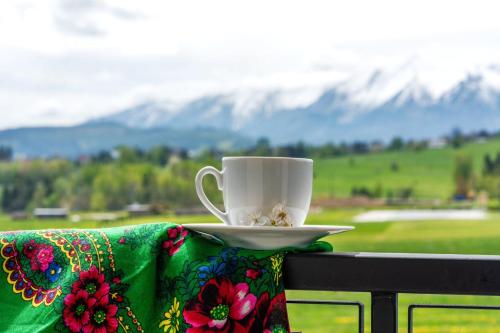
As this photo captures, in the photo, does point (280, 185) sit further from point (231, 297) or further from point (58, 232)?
point (58, 232)

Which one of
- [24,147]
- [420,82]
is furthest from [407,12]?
[24,147]

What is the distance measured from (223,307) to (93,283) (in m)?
0.13

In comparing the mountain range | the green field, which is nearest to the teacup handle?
the green field

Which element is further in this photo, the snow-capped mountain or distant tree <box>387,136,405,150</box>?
the snow-capped mountain

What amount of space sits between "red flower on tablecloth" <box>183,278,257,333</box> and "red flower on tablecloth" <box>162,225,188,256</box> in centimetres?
5

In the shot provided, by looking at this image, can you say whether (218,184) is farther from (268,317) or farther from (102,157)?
(102,157)

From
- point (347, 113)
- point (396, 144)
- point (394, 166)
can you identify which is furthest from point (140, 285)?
point (347, 113)

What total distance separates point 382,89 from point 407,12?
13.5 feet

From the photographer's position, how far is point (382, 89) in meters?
25.5

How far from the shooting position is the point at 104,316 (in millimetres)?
692

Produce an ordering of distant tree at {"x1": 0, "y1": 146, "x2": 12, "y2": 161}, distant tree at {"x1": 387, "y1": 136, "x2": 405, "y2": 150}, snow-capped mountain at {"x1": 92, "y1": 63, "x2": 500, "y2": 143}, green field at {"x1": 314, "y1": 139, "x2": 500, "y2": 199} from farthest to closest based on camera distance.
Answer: snow-capped mountain at {"x1": 92, "y1": 63, "x2": 500, "y2": 143} < distant tree at {"x1": 387, "y1": 136, "x2": 405, "y2": 150} < green field at {"x1": 314, "y1": 139, "x2": 500, "y2": 199} < distant tree at {"x1": 0, "y1": 146, "x2": 12, "y2": 161}

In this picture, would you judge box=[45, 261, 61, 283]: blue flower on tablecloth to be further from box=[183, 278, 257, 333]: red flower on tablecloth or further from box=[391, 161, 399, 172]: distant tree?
box=[391, 161, 399, 172]: distant tree

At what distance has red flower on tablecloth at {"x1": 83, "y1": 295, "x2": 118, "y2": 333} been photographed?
690 millimetres

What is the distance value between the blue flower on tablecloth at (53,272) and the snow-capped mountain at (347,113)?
2054 centimetres
